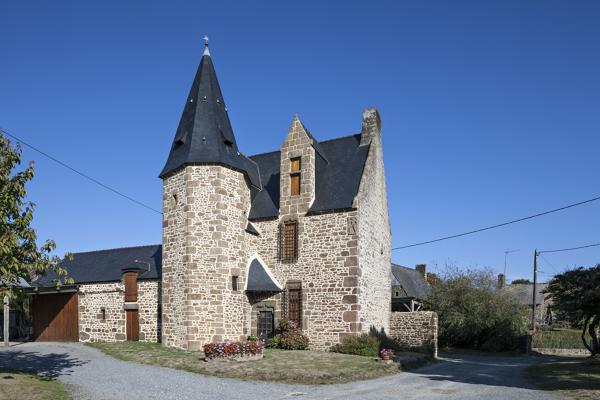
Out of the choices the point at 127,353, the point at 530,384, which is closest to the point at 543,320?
the point at 530,384

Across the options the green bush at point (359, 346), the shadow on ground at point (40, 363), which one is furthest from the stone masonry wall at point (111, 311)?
the green bush at point (359, 346)

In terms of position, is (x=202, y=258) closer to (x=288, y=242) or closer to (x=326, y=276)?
(x=288, y=242)

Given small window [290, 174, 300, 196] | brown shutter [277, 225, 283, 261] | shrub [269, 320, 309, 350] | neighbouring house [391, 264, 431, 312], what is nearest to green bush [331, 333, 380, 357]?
shrub [269, 320, 309, 350]

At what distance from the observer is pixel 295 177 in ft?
76.4

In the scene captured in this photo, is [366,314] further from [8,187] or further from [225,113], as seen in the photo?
[8,187]

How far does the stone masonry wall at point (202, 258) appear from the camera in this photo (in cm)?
1992

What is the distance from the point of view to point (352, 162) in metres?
23.5

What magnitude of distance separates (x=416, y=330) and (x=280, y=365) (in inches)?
434

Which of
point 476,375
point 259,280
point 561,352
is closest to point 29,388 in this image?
point 259,280

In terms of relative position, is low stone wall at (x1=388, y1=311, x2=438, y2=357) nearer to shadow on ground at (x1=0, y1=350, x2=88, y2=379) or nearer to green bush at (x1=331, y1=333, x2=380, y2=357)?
green bush at (x1=331, y1=333, x2=380, y2=357)

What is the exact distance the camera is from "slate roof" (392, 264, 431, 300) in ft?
119

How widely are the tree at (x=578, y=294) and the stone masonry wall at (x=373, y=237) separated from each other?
716 centimetres

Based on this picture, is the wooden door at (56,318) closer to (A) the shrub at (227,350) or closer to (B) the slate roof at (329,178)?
(B) the slate roof at (329,178)

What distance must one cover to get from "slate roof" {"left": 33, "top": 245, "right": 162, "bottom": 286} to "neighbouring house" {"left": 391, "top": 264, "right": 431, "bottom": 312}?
15.5 meters
